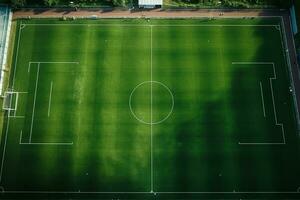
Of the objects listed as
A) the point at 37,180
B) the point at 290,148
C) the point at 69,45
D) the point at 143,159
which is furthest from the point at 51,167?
the point at 290,148

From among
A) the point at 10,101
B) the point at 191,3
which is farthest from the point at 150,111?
the point at 10,101

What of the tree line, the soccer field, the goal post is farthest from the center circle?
the goal post

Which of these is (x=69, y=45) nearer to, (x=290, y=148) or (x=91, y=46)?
(x=91, y=46)

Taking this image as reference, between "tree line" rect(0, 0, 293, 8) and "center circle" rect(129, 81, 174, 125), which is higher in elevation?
"tree line" rect(0, 0, 293, 8)

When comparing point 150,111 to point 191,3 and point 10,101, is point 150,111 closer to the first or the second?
point 191,3

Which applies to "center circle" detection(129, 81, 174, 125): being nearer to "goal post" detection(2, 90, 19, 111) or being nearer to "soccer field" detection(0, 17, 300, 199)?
"soccer field" detection(0, 17, 300, 199)

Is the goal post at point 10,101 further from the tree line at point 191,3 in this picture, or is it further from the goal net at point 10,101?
the tree line at point 191,3

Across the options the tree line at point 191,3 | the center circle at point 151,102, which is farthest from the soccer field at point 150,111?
the tree line at point 191,3
